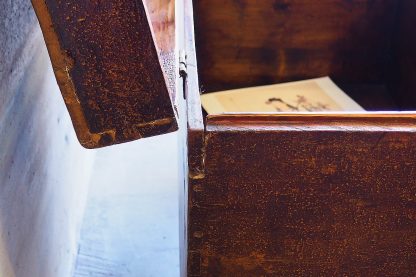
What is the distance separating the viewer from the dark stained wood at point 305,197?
2.36 feet

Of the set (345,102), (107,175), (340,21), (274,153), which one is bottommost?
(107,175)

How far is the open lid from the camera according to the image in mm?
583

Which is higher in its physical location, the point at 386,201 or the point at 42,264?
the point at 386,201

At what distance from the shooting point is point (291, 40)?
5.03 feet

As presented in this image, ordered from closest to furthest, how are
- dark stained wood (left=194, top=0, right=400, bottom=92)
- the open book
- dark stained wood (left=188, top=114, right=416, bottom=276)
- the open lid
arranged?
1. the open lid
2. dark stained wood (left=188, top=114, right=416, bottom=276)
3. the open book
4. dark stained wood (left=194, top=0, right=400, bottom=92)

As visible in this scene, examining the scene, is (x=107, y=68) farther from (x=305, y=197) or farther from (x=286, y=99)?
(x=286, y=99)

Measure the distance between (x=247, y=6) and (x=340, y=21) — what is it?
0.83ft

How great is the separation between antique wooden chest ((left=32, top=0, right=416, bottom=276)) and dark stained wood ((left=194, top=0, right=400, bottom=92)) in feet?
1.89

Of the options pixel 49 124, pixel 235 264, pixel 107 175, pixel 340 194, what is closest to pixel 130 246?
pixel 107 175

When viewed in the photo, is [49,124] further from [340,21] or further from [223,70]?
[340,21]

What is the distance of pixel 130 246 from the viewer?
138 centimetres

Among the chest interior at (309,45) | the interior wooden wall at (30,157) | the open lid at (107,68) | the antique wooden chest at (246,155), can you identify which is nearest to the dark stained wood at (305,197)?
the antique wooden chest at (246,155)

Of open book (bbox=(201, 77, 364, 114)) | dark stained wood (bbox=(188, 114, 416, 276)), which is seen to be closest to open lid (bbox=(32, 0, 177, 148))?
dark stained wood (bbox=(188, 114, 416, 276))

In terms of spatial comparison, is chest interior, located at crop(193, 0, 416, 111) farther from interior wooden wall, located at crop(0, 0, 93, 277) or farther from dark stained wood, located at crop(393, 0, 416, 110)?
interior wooden wall, located at crop(0, 0, 93, 277)
